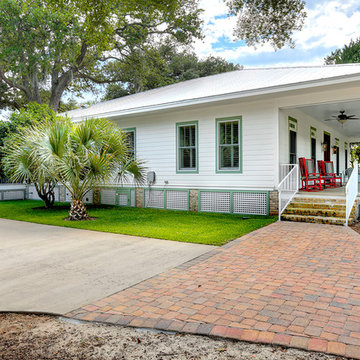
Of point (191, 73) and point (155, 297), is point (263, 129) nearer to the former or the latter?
point (155, 297)

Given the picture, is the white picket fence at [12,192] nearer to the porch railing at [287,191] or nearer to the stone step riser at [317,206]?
the porch railing at [287,191]

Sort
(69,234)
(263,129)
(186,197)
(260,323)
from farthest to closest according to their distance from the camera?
(186,197)
(263,129)
(69,234)
(260,323)

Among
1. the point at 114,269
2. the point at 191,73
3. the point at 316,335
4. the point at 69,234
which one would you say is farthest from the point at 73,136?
the point at 191,73

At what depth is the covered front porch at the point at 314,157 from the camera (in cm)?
831

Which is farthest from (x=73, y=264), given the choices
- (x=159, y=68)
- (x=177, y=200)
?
(x=159, y=68)

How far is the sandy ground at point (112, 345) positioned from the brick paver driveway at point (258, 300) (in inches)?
4.4

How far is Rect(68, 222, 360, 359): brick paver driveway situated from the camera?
2844 millimetres

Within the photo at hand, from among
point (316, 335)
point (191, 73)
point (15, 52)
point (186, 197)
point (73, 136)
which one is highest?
point (191, 73)

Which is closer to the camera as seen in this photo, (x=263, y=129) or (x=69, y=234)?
(x=69, y=234)

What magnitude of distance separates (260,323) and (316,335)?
464mm

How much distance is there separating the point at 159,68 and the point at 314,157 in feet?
45.4

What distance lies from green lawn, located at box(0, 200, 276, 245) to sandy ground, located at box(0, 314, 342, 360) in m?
3.42

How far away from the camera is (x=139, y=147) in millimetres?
12164

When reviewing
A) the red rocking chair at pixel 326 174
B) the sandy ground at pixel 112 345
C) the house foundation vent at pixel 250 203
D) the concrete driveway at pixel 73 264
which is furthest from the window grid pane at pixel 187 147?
the sandy ground at pixel 112 345
